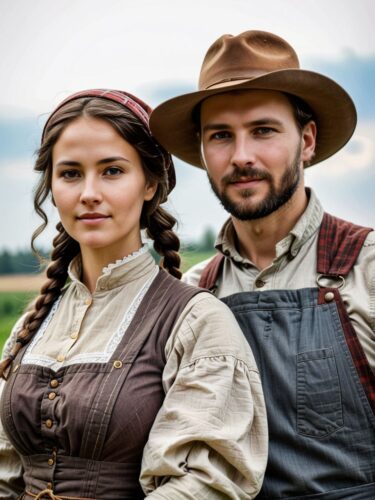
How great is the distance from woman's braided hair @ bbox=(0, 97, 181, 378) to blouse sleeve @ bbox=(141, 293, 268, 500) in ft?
1.89

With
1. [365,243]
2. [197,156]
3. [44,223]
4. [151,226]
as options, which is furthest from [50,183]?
[365,243]

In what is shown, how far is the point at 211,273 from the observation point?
2924 mm

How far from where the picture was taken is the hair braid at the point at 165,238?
2.65 meters

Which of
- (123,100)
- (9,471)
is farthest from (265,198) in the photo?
(9,471)

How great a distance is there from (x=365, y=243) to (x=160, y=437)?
109 cm

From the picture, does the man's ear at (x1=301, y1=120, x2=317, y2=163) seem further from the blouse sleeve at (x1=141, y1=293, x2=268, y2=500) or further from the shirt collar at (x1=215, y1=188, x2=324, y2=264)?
the blouse sleeve at (x1=141, y1=293, x2=268, y2=500)

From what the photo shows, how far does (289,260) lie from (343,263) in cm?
22

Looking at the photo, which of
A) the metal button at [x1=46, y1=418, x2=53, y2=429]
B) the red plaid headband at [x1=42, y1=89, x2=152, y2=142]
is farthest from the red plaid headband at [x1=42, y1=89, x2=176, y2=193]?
the metal button at [x1=46, y1=418, x2=53, y2=429]

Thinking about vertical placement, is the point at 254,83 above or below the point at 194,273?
above

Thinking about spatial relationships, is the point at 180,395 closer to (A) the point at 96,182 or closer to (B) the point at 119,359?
(B) the point at 119,359

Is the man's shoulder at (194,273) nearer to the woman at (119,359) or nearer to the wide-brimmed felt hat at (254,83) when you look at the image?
the woman at (119,359)

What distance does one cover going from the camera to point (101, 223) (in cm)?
234

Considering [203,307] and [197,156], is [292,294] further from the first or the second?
[197,156]

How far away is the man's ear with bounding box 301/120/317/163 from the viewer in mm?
2916
